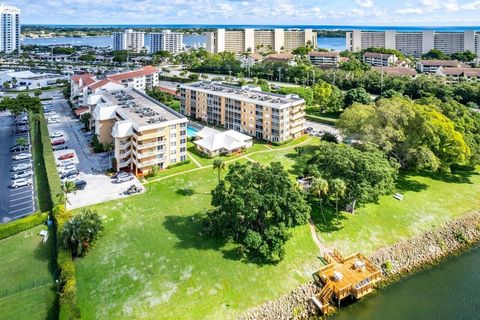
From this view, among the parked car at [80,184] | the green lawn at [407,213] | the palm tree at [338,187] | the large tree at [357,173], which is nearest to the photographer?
the palm tree at [338,187]

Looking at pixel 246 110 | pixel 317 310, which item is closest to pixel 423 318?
pixel 317 310

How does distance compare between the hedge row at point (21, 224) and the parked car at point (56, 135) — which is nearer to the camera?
the hedge row at point (21, 224)

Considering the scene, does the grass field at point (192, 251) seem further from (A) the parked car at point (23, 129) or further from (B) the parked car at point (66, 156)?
(A) the parked car at point (23, 129)

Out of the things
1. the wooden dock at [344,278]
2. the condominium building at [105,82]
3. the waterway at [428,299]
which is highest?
the condominium building at [105,82]

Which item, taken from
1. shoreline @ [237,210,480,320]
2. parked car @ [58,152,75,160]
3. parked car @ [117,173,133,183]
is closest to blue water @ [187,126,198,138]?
parked car @ [117,173,133,183]

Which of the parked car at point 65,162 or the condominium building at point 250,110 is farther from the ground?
the condominium building at point 250,110

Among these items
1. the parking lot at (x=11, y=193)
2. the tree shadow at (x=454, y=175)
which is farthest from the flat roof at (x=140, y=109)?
the tree shadow at (x=454, y=175)

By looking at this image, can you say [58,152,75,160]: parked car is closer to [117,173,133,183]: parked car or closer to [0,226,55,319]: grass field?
[117,173,133,183]: parked car

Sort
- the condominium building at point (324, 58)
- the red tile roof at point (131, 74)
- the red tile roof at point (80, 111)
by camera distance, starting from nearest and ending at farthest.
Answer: the red tile roof at point (80, 111) → the red tile roof at point (131, 74) → the condominium building at point (324, 58)
